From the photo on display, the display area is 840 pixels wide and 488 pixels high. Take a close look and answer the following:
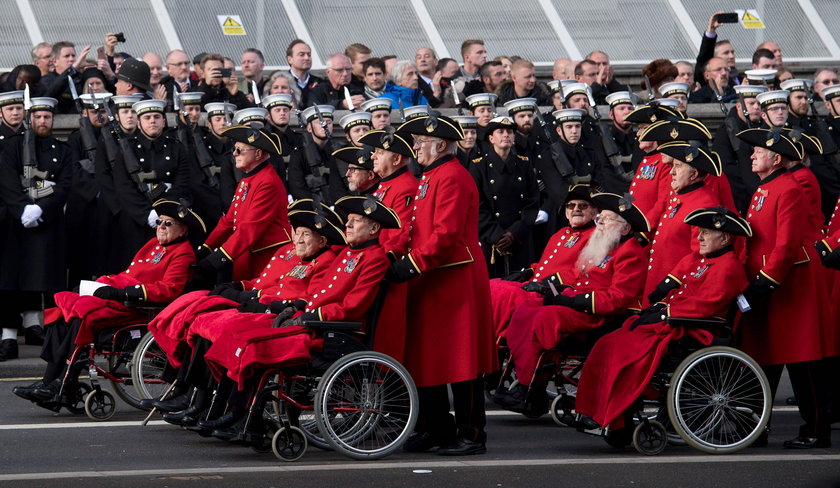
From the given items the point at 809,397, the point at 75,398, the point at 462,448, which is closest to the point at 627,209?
the point at 809,397

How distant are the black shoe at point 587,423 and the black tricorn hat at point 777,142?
2043mm

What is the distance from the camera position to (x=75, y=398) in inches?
476

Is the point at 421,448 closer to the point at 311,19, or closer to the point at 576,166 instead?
the point at 576,166

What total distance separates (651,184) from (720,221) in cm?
190

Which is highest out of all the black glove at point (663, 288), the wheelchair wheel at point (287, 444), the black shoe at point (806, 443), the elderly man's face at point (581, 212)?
the elderly man's face at point (581, 212)

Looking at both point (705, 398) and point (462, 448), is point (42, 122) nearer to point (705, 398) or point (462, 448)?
point (462, 448)

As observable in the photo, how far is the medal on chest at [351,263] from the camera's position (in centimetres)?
1028

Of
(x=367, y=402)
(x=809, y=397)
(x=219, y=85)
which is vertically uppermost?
(x=219, y=85)

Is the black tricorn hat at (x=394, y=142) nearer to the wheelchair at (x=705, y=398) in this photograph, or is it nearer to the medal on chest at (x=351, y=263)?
the medal on chest at (x=351, y=263)

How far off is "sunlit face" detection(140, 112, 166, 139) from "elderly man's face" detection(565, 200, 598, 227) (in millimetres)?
4327

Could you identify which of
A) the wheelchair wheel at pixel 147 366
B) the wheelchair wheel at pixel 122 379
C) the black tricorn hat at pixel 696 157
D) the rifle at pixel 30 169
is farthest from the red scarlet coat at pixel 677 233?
the rifle at pixel 30 169

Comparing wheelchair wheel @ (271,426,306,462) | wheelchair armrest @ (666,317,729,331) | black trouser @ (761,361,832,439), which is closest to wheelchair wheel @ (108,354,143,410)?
wheelchair wheel @ (271,426,306,462)

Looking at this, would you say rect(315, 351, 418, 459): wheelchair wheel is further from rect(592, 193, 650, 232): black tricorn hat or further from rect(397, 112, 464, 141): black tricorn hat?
rect(592, 193, 650, 232): black tricorn hat

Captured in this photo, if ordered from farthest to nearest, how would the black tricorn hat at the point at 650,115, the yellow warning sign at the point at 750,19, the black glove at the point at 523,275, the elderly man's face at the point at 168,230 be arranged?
the yellow warning sign at the point at 750,19 → the black tricorn hat at the point at 650,115 → the black glove at the point at 523,275 → the elderly man's face at the point at 168,230
